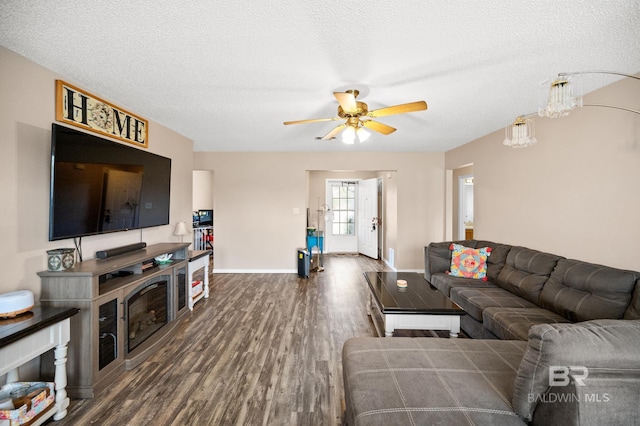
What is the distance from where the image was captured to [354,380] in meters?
1.40

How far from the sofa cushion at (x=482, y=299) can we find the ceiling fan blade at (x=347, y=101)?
218 cm

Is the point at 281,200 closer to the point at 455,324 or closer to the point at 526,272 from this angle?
the point at 455,324

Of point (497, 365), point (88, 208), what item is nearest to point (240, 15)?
point (88, 208)

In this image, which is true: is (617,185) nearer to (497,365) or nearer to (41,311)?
(497,365)

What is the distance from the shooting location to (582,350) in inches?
39.1

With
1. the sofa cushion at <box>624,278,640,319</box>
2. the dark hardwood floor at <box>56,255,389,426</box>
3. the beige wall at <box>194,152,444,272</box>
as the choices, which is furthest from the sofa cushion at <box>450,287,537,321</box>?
the beige wall at <box>194,152,444,272</box>

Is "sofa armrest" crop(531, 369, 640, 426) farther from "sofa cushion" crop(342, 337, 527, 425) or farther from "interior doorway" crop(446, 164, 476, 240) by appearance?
"interior doorway" crop(446, 164, 476, 240)

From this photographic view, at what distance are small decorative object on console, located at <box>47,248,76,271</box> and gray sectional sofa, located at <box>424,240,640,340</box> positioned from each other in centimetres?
343

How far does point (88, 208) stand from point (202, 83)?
4.71 feet

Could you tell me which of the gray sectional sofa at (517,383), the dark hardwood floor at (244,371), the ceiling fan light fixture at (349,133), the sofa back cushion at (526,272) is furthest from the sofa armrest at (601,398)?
the ceiling fan light fixture at (349,133)

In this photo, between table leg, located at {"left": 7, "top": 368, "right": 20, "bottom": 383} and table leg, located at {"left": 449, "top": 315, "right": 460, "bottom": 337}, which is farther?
table leg, located at {"left": 449, "top": 315, "right": 460, "bottom": 337}

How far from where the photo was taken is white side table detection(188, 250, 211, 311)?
360 cm

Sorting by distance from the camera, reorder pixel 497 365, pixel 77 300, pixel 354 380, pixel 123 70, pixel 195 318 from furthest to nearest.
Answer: pixel 195 318 < pixel 123 70 < pixel 77 300 < pixel 497 365 < pixel 354 380

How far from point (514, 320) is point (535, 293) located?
665mm
